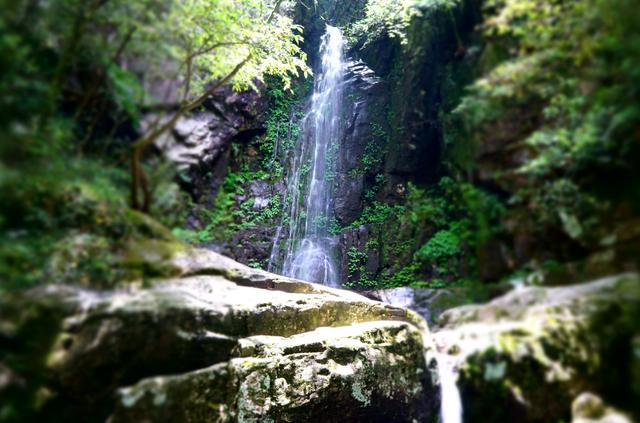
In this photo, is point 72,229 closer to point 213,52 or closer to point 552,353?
point 213,52

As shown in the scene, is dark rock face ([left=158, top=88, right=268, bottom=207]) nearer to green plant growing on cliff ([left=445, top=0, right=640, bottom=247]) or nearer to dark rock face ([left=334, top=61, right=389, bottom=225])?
dark rock face ([left=334, top=61, right=389, bottom=225])

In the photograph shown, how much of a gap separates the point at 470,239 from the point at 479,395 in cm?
124

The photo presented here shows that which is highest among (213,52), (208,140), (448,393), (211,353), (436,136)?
(213,52)

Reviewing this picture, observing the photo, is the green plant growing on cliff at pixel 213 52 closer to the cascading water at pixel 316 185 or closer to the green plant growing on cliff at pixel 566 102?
the cascading water at pixel 316 185

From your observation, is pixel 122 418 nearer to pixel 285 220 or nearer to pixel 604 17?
pixel 285 220

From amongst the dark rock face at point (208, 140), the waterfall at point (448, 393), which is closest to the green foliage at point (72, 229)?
the dark rock face at point (208, 140)

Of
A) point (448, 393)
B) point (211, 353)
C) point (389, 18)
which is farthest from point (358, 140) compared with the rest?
point (448, 393)

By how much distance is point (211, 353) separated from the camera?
16.4 feet

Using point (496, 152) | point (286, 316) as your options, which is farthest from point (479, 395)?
point (286, 316)

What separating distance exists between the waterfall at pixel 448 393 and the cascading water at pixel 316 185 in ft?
10.5

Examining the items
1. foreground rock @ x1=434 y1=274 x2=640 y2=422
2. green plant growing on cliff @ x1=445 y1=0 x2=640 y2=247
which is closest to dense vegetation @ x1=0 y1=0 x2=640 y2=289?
green plant growing on cliff @ x1=445 y1=0 x2=640 y2=247

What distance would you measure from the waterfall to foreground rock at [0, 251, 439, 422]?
560 millimetres

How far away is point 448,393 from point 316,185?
175 inches

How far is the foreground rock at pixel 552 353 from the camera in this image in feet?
8.43
